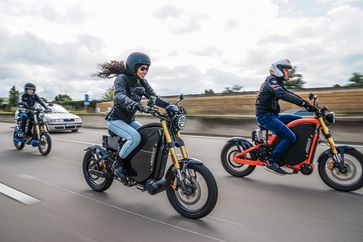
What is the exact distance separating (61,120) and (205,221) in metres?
12.1

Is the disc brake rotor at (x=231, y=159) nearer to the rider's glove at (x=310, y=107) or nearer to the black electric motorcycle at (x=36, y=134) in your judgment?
the rider's glove at (x=310, y=107)

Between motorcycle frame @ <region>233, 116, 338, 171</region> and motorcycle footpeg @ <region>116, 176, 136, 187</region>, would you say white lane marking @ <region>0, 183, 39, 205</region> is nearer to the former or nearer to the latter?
motorcycle footpeg @ <region>116, 176, 136, 187</region>

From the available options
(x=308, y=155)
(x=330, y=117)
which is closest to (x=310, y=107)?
(x=330, y=117)

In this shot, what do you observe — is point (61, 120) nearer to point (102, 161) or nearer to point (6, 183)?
point (6, 183)

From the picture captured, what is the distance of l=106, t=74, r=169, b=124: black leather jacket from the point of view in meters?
3.99

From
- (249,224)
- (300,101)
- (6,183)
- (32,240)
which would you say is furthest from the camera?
(6,183)

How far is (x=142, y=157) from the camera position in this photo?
4.04 meters

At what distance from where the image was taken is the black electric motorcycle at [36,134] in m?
8.34

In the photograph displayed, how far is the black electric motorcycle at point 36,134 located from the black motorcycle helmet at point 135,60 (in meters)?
4.96

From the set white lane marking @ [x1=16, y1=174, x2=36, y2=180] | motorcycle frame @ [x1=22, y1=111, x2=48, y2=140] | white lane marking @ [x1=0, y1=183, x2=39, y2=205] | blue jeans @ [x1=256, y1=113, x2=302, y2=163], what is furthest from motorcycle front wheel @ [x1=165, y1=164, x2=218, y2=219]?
motorcycle frame @ [x1=22, y1=111, x2=48, y2=140]

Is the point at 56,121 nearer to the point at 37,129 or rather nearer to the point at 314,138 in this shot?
the point at 37,129

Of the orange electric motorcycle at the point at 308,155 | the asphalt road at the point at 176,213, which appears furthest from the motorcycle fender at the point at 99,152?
the orange electric motorcycle at the point at 308,155

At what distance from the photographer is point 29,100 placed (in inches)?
370

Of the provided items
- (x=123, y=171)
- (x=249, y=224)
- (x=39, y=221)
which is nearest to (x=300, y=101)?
(x=249, y=224)
